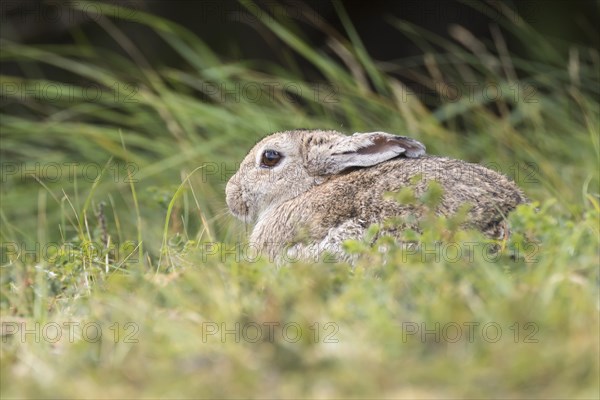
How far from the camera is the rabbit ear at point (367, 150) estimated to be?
6125 millimetres

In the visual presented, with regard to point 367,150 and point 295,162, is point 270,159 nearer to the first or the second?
point 295,162

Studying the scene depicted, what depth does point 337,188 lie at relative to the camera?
5984mm

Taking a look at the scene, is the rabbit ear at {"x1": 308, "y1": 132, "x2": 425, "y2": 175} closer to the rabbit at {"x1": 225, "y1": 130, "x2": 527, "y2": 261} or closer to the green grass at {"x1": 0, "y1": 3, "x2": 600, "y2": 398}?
the rabbit at {"x1": 225, "y1": 130, "x2": 527, "y2": 261}

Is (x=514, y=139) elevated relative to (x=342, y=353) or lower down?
elevated

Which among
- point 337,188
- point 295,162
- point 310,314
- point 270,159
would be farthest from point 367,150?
point 310,314

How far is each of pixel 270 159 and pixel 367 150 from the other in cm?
70

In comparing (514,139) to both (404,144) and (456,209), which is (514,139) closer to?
(404,144)

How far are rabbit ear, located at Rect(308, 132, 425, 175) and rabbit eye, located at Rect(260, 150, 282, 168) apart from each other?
358mm

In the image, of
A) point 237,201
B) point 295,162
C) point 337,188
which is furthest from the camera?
point 237,201

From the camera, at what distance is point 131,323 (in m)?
4.07

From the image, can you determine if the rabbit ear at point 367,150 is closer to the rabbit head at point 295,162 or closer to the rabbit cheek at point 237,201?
the rabbit head at point 295,162

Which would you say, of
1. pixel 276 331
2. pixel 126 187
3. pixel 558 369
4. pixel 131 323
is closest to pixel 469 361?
pixel 558 369

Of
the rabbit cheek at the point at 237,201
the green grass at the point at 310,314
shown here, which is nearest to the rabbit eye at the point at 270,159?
the rabbit cheek at the point at 237,201

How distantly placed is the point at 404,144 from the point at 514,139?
7.78ft
